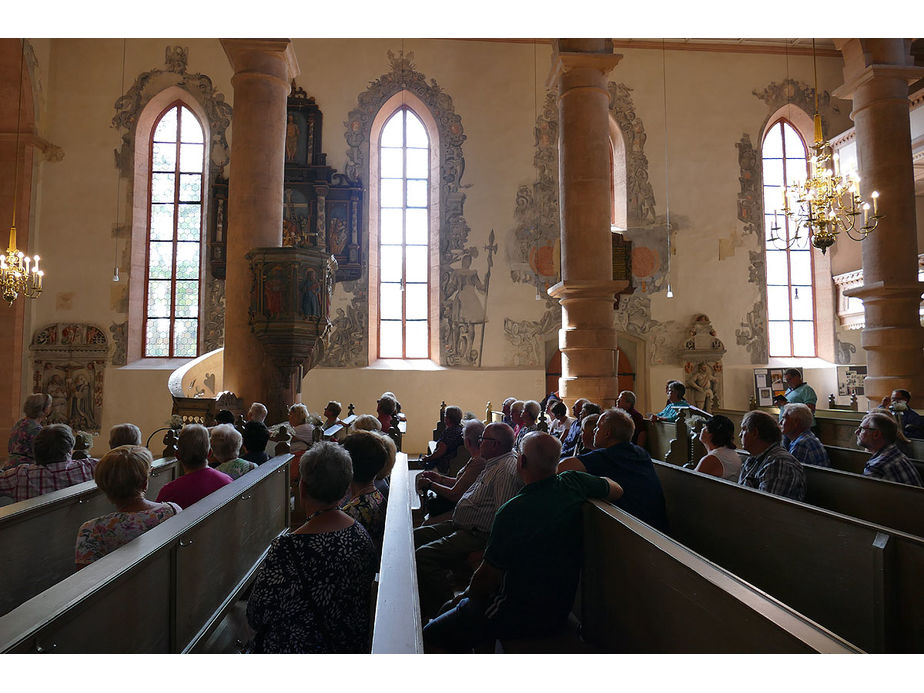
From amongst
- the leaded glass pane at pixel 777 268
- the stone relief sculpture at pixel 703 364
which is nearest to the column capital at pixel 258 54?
the stone relief sculpture at pixel 703 364

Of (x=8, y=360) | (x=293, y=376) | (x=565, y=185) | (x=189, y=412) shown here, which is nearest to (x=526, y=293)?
(x=565, y=185)

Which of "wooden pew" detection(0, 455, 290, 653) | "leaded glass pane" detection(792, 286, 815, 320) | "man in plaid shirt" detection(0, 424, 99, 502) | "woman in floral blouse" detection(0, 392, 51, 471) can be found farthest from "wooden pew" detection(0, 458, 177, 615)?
"leaded glass pane" detection(792, 286, 815, 320)

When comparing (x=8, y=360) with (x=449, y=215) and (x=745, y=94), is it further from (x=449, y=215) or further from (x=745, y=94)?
(x=745, y=94)

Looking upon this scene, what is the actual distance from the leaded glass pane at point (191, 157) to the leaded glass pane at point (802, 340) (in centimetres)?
1258

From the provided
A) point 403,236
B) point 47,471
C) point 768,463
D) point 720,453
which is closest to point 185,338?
point 403,236

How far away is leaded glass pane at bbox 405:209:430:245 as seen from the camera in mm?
12812

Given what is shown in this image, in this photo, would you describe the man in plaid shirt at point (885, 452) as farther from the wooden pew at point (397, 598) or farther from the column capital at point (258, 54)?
the column capital at point (258, 54)

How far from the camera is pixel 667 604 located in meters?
1.80

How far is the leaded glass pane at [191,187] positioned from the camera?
12562 millimetres

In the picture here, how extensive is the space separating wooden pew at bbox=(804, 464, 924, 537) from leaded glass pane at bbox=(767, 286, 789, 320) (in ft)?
35.6

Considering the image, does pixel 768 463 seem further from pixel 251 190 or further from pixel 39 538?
pixel 251 190

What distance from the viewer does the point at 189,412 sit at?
694 centimetres

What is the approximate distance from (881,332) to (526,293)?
609 centimetres

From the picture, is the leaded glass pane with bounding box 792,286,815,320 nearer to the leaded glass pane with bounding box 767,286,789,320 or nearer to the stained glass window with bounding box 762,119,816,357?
the stained glass window with bounding box 762,119,816,357
